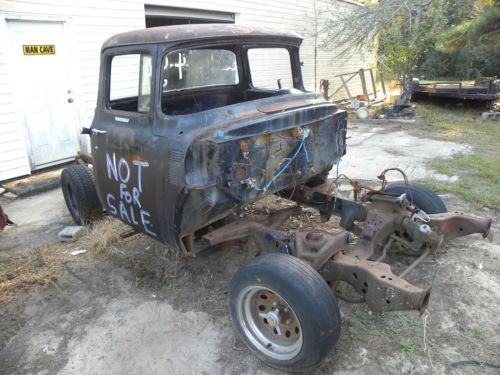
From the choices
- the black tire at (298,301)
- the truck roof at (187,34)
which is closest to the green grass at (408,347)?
the black tire at (298,301)

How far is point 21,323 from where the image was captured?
3219 mm

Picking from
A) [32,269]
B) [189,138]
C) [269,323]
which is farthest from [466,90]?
[32,269]

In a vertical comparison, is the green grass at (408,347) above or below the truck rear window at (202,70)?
below

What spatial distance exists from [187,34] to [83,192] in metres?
2.35

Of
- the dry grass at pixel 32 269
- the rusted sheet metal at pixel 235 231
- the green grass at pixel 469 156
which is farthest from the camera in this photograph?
the green grass at pixel 469 156

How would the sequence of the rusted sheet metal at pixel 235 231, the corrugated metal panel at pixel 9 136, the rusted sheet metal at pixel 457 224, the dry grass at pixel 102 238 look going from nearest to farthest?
the rusted sheet metal at pixel 235 231
the rusted sheet metal at pixel 457 224
the dry grass at pixel 102 238
the corrugated metal panel at pixel 9 136

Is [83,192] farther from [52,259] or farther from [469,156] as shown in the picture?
[469,156]

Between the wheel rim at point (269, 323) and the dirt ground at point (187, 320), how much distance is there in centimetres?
14

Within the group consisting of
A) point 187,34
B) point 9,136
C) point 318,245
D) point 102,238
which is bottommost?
point 102,238

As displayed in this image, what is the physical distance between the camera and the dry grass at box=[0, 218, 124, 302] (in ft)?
12.2

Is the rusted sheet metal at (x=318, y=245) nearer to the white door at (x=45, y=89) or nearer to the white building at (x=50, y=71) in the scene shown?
the white building at (x=50, y=71)

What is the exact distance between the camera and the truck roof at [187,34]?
3.04m

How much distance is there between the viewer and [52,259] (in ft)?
13.6

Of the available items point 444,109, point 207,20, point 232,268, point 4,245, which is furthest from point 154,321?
point 444,109
